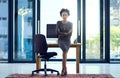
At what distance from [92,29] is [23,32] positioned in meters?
2.45

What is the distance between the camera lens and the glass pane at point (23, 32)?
409 inches

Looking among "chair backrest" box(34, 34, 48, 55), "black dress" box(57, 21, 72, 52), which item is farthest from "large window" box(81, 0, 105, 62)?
"chair backrest" box(34, 34, 48, 55)

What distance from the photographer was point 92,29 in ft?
34.1

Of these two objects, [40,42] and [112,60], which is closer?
[40,42]

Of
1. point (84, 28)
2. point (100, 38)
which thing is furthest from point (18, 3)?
point (100, 38)

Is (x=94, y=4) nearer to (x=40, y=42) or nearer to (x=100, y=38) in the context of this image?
(x=100, y=38)

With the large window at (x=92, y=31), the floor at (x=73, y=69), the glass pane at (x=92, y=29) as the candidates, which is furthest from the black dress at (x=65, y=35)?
the glass pane at (x=92, y=29)

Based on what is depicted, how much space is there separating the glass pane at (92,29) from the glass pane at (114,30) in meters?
0.46

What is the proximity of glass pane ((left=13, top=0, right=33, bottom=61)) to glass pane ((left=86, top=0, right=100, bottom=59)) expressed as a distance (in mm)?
2011

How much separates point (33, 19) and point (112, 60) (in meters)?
3.11

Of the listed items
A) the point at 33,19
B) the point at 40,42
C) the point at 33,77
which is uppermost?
the point at 33,19

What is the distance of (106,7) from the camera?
10.1 metres

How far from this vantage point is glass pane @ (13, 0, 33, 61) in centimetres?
1038

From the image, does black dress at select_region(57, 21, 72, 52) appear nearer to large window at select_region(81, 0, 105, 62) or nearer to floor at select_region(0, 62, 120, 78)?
floor at select_region(0, 62, 120, 78)
